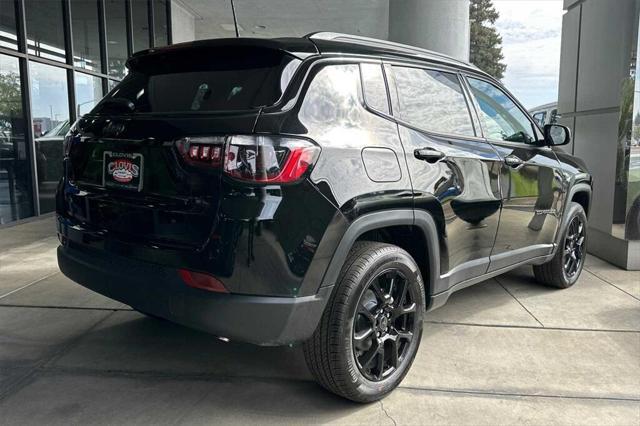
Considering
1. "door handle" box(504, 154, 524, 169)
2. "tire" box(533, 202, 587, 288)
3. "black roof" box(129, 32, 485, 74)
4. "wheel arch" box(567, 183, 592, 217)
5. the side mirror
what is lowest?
"tire" box(533, 202, 587, 288)

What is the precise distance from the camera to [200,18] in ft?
52.1

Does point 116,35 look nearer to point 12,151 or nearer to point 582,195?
point 12,151

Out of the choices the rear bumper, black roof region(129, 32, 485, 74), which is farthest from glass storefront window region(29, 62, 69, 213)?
the rear bumper

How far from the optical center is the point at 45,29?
873 centimetres

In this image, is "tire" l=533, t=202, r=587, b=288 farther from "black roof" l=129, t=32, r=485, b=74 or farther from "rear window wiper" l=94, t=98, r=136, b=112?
"rear window wiper" l=94, t=98, r=136, b=112

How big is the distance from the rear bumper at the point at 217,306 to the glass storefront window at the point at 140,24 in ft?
35.2

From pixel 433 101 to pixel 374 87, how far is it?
0.61 meters

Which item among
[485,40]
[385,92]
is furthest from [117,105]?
[485,40]

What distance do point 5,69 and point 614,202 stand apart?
8005 mm

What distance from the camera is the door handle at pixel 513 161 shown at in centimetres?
394

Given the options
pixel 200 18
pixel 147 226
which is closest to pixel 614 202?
pixel 147 226

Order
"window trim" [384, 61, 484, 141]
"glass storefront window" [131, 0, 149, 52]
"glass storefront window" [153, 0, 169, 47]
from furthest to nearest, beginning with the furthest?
"glass storefront window" [153, 0, 169, 47]
"glass storefront window" [131, 0, 149, 52]
"window trim" [384, 61, 484, 141]

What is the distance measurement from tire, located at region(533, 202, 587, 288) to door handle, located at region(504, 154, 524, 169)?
1.11 meters

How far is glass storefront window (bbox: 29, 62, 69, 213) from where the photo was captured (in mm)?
8461
